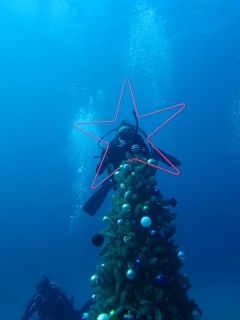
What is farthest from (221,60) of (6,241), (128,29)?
(6,241)

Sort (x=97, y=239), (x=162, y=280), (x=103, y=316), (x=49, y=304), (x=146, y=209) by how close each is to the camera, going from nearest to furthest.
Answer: (x=103, y=316)
(x=162, y=280)
(x=146, y=209)
(x=97, y=239)
(x=49, y=304)

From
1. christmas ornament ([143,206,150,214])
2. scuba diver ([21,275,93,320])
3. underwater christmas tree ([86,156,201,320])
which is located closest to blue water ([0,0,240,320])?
scuba diver ([21,275,93,320])

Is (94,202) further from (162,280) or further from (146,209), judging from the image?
(162,280)

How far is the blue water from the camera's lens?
29.1 metres

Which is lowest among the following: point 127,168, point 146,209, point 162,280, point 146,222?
point 162,280

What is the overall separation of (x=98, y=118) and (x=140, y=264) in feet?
149

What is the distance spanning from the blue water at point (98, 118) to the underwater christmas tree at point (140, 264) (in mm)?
17422

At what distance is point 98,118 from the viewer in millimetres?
48344

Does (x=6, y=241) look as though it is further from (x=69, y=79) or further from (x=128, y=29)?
(x=128, y=29)

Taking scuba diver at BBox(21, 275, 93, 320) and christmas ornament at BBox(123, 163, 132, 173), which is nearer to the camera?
christmas ornament at BBox(123, 163, 132, 173)

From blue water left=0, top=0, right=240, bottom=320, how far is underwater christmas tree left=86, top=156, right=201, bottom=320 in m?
17.4

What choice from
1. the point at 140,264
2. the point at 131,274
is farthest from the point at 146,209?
the point at 131,274

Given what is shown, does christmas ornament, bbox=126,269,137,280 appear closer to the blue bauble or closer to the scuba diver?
the blue bauble

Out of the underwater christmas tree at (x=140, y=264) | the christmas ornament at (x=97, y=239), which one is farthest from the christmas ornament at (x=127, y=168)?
the christmas ornament at (x=97, y=239)
